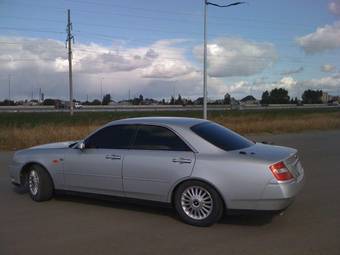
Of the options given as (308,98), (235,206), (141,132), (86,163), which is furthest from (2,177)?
(308,98)

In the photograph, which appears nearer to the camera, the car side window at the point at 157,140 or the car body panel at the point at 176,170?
the car body panel at the point at 176,170

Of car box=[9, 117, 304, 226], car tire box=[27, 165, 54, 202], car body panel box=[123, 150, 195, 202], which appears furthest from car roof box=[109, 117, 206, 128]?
car tire box=[27, 165, 54, 202]

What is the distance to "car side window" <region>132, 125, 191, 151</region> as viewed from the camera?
7.01 meters

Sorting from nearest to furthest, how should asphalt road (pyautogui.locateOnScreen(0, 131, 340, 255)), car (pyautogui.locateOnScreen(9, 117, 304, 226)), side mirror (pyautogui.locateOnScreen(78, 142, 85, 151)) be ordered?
asphalt road (pyautogui.locateOnScreen(0, 131, 340, 255))
car (pyautogui.locateOnScreen(9, 117, 304, 226))
side mirror (pyautogui.locateOnScreen(78, 142, 85, 151))

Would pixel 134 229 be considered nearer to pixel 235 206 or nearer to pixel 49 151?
pixel 235 206

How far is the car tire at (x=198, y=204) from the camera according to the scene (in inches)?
258

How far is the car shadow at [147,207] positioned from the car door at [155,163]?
17 cm

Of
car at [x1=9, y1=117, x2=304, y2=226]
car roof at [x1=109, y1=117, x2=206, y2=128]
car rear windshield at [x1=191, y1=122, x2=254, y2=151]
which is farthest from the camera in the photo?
car roof at [x1=109, y1=117, x2=206, y2=128]

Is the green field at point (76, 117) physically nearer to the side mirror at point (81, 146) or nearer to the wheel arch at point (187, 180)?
the side mirror at point (81, 146)

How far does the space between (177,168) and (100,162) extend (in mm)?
1343

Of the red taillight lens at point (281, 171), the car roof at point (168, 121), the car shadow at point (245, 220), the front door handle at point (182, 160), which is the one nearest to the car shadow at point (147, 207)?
the car shadow at point (245, 220)

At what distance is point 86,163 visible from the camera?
766 cm

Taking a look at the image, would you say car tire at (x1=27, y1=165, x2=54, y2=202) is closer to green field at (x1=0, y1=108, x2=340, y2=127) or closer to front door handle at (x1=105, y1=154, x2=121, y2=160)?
front door handle at (x1=105, y1=154, x2=121, y2=160)

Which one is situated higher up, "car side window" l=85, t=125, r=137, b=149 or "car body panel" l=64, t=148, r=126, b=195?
"car side window" l=85, t=125, r=137, b=149
